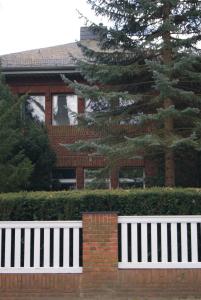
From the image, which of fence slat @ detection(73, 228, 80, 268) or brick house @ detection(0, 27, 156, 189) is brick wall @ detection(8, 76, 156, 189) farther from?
fence slat @ detection(73, 228, 80, 268)

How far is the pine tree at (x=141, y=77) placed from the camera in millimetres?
14460

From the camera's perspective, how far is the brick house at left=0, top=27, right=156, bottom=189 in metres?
20.6

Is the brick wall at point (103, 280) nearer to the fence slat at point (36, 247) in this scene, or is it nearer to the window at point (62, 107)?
the fence slat at point (36, 247)

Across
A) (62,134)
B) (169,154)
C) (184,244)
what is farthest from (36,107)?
(184,244)

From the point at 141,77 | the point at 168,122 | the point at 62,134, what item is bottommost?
the point at 62,134

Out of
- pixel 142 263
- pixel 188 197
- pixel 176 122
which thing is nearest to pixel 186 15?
pixel 176 122

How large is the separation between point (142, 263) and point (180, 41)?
7416 mm

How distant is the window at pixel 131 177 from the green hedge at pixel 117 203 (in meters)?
10.2

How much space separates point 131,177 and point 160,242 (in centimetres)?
1095

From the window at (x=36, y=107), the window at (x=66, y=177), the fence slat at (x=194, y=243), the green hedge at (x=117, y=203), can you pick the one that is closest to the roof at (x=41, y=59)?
the window at (x=36, y=107)

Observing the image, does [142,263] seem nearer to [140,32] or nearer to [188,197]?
[188,197]

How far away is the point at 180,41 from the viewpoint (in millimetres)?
15031

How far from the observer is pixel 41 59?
2200cm

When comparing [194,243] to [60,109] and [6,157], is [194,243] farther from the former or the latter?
[60,109]
